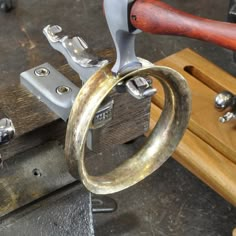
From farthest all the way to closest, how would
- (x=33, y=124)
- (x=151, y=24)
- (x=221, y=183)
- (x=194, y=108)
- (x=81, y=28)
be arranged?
(x=81, y=28)
(x=194, y=108)
(x=221, y=183)
(x=33, y=124)
(x=151, y=24)

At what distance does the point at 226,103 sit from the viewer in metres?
1.04

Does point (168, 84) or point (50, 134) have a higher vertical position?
point (168, 84)

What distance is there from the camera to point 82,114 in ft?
1.79

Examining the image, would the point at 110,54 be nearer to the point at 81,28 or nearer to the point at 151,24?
the point at 151,24

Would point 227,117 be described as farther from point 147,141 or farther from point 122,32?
point 122,32

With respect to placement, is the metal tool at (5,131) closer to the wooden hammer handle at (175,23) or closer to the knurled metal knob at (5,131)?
the knurled metal knob at (5,131)

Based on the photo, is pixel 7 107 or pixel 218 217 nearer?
pixel 7 107

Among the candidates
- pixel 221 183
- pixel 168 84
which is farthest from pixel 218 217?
pixel 168 84

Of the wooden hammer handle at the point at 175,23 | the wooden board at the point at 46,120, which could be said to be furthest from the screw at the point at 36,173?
the wooden hammer handle at the point at 175,23

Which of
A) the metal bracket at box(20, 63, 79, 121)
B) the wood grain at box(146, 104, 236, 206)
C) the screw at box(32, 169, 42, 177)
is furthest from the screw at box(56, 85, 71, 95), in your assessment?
the wood grain at box(146, 104, 236, 206)

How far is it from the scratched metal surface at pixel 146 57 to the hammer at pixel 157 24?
294mm

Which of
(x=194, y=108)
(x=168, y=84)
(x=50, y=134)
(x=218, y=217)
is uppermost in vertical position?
(x=168, y=84)

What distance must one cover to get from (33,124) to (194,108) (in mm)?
481

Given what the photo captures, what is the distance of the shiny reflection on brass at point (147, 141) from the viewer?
54 cm
